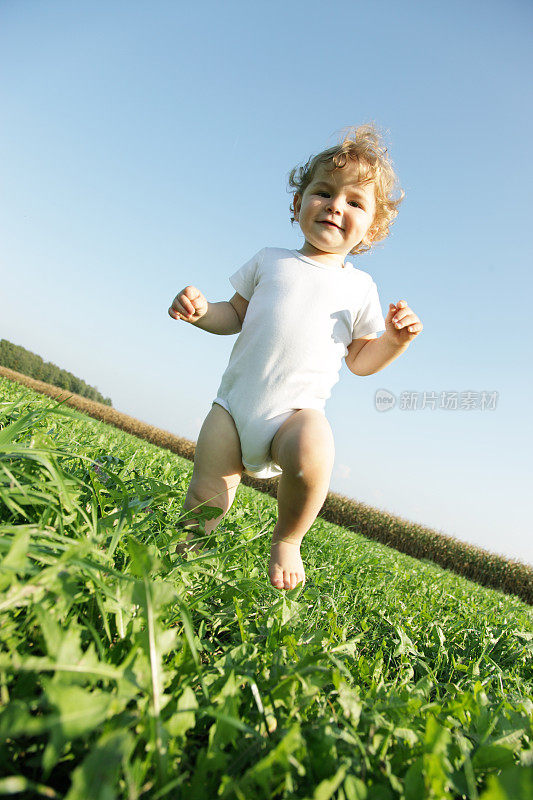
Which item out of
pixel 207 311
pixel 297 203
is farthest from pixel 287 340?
pixel 297 203

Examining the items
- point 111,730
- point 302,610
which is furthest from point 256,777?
point 302,610

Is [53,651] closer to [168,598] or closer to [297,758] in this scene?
[168,598]

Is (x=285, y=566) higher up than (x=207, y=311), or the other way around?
(x=207, y=311)

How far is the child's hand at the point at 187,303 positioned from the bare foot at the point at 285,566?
112 centimetres

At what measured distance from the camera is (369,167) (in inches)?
98.9

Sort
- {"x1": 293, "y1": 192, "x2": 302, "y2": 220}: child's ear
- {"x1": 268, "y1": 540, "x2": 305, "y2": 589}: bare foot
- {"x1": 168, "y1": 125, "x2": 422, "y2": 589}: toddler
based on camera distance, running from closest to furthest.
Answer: {"x1": 268, "y1": 540, "x2": 305, "y2": 589}: bare foot
{"x1": 168, "y1": 125, "x2": 422, "y2": 589}: toddler
{"x1": 293, "y1": 192, "x2": 302, "y2": 220}: child's ear

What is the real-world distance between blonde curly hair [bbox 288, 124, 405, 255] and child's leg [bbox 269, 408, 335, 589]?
1.44 m

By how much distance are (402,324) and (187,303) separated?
1.00 metres

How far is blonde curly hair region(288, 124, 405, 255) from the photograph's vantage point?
2.53m

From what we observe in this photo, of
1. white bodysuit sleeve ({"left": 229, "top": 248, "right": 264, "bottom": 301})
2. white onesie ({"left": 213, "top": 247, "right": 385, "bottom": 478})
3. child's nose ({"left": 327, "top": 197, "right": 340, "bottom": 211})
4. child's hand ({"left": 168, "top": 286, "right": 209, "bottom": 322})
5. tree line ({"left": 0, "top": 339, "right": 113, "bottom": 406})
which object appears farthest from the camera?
tree line ({"left": 0, "top": 339, "right": 113, "bottom": 406})

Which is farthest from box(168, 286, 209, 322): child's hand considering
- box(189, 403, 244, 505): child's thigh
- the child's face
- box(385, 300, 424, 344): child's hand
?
box(385, 300, 424, 344): child's hand

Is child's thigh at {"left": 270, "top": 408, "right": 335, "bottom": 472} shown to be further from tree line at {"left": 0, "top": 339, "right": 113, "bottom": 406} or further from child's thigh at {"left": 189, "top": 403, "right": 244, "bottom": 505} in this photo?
tree line at {"left": 0, "top": 339, "right": 113, "bottom": 406}

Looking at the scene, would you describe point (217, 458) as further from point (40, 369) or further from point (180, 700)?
point (40, 369)

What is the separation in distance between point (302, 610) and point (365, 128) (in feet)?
9.10
